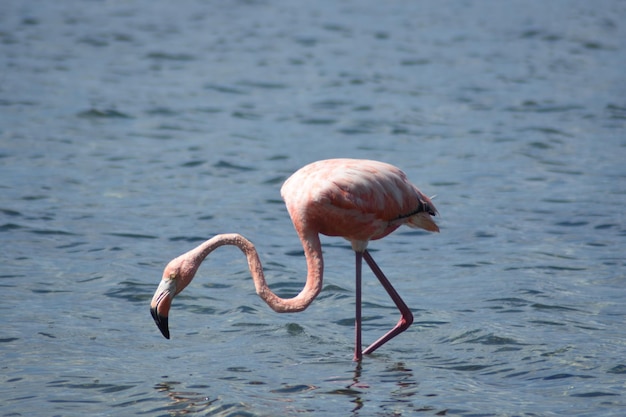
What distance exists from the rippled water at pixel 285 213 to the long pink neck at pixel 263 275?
1.56 feet

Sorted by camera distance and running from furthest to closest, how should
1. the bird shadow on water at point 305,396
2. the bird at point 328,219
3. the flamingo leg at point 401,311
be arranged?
the flamingo leg at point 401,311, the bird at point 328,219, the bird shadow on water at point 305,396

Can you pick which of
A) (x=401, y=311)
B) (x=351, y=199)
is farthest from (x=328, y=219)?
(x=401, y=311)

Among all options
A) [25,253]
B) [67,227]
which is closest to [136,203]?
[67,227]

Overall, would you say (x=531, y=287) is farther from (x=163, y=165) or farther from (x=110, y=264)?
(x=163, y=165)

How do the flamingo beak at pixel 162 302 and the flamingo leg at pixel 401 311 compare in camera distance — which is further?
the flamingo leg at pixel 401 311

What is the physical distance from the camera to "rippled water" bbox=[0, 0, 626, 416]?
22.4 feet

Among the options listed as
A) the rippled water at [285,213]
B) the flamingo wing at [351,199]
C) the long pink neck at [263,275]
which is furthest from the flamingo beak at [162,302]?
the flamingo wing at [351,199]

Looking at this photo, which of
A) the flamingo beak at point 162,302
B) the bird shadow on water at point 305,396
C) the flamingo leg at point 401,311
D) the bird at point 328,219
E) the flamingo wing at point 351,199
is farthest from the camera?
the flamingo leg at point 401,311

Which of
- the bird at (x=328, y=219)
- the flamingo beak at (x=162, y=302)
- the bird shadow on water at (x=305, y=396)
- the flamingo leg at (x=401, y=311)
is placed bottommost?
the bird shadow on water at (x=305, y=396)

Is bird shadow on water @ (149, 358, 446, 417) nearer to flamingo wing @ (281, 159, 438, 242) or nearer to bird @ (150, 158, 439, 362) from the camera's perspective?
bird @ (150, 158, 439, 362)

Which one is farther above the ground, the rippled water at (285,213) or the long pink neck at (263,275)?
the long pink neck at (263,275)

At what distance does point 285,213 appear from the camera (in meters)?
11.0

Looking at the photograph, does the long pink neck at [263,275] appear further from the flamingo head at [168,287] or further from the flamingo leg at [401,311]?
the flamingo leg at [401,311]

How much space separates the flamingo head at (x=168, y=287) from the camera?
6609 mm
